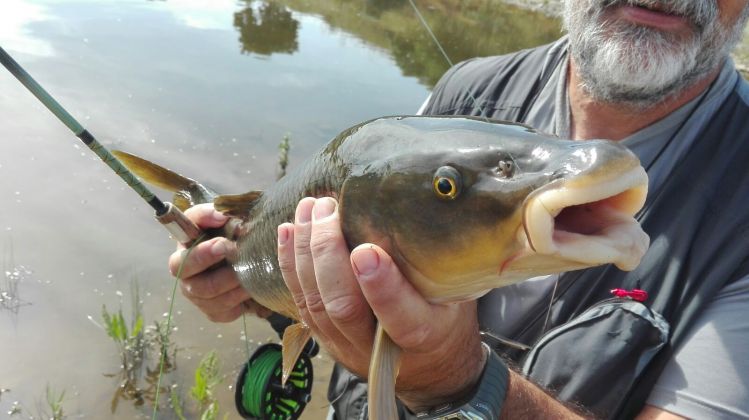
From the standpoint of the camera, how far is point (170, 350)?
4.42m

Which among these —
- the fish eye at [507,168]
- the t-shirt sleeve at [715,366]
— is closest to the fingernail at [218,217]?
the fish eye at [507,168]

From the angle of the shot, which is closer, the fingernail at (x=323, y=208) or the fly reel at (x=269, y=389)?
the fingernail at (x=323, y=208)

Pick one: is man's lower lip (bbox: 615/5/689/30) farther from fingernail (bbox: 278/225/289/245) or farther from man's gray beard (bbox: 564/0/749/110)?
fingernail (bbox: 278/225/289/245)

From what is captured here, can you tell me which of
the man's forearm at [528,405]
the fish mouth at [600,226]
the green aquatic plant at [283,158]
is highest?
the fish mouth at [600,226]

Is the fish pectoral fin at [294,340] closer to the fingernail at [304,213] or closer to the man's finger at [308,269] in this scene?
the man's finger at [308,269]

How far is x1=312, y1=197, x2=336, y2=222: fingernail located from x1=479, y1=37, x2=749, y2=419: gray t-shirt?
0.97m

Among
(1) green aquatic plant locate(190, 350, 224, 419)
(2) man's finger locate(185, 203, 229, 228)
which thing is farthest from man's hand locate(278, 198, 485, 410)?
(1) green aquatic plant locate(190, 350, 224, 419)

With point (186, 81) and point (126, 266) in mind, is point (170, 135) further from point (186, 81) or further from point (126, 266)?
point (126, 266)

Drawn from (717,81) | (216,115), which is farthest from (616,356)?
(216,115)

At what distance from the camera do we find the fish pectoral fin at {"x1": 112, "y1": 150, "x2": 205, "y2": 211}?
2244 mm

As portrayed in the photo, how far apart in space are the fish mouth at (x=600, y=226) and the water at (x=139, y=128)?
3609mm

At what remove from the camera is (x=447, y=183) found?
4.23 feet

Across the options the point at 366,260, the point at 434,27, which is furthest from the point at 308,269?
the point at 434,27

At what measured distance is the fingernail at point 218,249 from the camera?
2375 mm
